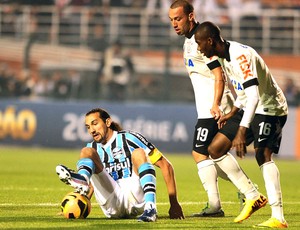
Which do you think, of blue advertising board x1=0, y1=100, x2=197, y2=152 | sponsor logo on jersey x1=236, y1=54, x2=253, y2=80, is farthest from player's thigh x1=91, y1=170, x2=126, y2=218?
blue advertising board x1=0, y1=100, x2=197, y2=152

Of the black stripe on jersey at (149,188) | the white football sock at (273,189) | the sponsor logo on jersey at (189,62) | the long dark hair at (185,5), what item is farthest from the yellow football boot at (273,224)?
the long dark hair at (185,5)

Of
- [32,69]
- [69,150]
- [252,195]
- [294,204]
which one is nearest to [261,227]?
[252,195]

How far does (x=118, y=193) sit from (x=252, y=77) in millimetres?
1682

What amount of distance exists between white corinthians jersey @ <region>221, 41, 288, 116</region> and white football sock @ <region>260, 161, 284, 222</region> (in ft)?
1.84

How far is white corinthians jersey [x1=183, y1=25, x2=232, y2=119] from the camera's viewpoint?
9.62 meters

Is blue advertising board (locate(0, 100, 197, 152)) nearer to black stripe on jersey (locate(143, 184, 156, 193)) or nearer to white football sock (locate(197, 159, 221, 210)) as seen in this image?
white football sock (locate(197, 159, 221, 210))

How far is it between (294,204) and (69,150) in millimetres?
13139

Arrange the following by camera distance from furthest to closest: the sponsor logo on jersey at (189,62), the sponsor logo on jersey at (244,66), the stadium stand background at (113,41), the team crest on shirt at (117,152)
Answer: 1. the stadium stand background at (113,41)
2. the sponsor logo on jersey at (189,62)
3. the team crest on shirt at (117,152)
4. the sponsor logo on jersey at (244,66)

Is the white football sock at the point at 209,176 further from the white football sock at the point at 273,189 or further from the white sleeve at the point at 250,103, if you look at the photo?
the white sleeve at the point at 250,103

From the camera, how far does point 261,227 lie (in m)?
8.23

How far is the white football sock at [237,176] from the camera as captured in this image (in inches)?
351

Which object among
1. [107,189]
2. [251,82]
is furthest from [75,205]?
[251,82]

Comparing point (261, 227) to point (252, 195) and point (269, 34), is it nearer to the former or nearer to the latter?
point (252, 195)

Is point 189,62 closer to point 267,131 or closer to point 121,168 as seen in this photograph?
point 267,131
